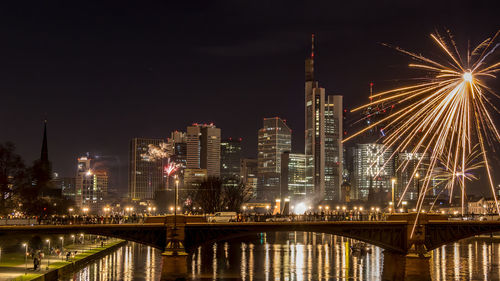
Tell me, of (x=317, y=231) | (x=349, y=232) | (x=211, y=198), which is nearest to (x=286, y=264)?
(x=317, y=231)

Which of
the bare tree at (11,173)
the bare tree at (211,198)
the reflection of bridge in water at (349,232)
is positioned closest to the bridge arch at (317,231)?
the reflection of bridge in water at (349,232)

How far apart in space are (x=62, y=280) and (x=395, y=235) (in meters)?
40.8

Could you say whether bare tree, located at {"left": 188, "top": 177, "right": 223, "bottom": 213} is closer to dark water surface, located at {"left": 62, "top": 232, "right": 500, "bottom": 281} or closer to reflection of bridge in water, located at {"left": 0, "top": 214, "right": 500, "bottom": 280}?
dark water surface, located at {"left": 62, "top": 232, "right": 500, "bottom": 281}

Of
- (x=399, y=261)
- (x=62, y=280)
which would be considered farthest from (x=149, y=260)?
(x=399, y=261)

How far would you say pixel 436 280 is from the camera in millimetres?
76125

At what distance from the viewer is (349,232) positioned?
3000 inches

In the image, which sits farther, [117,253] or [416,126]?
[117,253]

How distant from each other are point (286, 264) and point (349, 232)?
19.3 meters

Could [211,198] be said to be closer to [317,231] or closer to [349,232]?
[317,231]

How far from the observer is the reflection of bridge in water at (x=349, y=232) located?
7131 cm

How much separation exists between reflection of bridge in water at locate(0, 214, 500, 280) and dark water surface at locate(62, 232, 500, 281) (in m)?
5.20

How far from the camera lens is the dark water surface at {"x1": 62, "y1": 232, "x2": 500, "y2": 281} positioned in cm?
8012

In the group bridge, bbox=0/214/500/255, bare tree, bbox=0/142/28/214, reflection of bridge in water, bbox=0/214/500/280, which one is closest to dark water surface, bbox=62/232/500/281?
reflection of bridge in water, bbox=0/214/500/280

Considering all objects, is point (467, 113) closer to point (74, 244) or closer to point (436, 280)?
point (436, 280)
